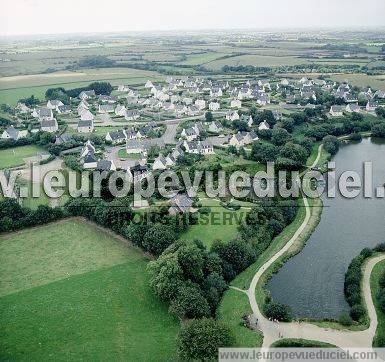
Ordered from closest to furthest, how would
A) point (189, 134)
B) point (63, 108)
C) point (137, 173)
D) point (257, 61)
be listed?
point (137, 173), point (189, 134), point (63, 108), point (257, 61)

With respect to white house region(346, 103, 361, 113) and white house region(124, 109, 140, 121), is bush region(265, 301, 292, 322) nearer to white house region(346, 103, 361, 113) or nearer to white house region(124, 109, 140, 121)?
white house region(124, 109, 140, 121)

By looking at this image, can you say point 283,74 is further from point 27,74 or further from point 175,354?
point 175,354

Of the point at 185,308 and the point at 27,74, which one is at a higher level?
the point at 27,74

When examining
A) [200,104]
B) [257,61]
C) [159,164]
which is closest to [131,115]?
[200,104]

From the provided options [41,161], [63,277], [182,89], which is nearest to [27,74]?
[182,89]

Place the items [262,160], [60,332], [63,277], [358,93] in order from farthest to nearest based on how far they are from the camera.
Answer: [358,93] → [262,160] → [63,277] → [60,332]

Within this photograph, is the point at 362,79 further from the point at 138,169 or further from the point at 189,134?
the point at 138,169
